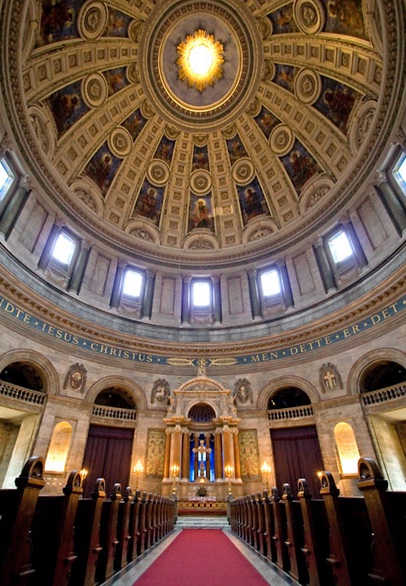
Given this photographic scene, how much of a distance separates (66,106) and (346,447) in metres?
26.0

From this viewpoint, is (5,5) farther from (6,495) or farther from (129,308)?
(6,495)

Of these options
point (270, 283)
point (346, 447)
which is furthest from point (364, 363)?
point (270, 283)

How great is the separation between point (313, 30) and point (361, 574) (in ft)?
86.3

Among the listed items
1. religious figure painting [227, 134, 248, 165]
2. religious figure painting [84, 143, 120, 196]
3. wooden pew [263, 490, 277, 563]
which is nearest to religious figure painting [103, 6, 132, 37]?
religious figure painting [84, 143, 120, 196]

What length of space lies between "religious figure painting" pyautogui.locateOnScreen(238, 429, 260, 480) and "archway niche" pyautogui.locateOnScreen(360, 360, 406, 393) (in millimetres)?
6435

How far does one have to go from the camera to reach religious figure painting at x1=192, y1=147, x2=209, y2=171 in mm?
27656

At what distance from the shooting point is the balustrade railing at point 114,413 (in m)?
17.6

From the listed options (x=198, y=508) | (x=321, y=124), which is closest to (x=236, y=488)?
(x=198, y=508)

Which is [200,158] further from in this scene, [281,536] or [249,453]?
[281,536]

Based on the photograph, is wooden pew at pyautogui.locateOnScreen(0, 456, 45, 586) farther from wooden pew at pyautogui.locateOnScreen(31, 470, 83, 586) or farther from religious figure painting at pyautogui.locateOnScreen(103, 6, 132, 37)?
religious figure painting at pyautogui.locateOnScreen(103, 6, 132, 37)

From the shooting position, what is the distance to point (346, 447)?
15.6 m

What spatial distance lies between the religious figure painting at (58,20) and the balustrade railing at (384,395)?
2530 cm

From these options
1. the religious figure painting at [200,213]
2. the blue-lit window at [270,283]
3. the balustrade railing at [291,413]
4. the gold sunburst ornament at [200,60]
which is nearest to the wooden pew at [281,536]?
the balustrade railing at [291,413]

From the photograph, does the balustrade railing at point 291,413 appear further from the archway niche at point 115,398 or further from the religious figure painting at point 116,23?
the religious figure painting at point 116,23
